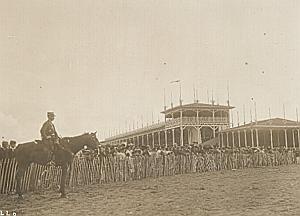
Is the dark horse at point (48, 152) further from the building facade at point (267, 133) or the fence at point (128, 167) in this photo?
the building facade at point (267, 133)

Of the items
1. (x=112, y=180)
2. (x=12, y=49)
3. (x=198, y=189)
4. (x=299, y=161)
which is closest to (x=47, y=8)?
(x=12, y=49)

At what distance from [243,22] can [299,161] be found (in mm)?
9989

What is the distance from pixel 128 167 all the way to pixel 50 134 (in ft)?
13.0

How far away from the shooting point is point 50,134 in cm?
620

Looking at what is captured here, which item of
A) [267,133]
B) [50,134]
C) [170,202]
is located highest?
[267,133]

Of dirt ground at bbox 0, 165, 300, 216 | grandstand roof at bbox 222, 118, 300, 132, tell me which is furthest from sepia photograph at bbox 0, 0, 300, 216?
grandstand roof at bbox 222, 118, 300, 132

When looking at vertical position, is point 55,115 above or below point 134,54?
below

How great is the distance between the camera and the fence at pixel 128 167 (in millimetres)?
7125

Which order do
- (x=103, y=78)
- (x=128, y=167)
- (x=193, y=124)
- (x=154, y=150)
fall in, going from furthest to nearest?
(x=193, y=124)
(x=154, y=150)
(x=128, y=167)
(x=103, y=78)

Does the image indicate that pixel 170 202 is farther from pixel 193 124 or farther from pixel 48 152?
pixel 193 124

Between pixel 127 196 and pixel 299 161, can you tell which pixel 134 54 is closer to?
pixel 127 196

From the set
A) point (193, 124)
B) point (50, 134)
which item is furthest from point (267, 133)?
point (50, 134)

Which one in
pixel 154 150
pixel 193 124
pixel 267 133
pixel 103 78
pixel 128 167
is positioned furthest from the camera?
pixel 193 124

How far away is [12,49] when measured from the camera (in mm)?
5012
